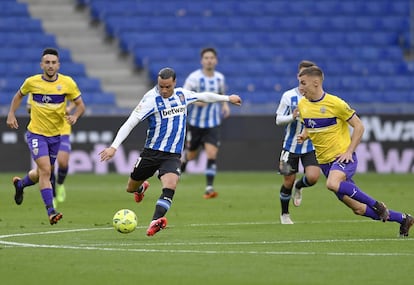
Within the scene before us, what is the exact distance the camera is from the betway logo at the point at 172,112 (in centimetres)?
1319

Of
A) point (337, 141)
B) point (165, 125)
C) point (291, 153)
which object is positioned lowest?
point (291, 153)

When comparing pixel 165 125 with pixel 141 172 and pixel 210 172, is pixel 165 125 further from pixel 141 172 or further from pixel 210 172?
pixel 210 172

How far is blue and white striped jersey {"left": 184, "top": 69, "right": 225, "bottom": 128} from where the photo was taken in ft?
67.4

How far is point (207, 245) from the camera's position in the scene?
463 inches

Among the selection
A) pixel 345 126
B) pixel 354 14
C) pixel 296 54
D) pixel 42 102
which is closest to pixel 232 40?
pixel 296 54

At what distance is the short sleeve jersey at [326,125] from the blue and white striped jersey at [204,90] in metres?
7.78

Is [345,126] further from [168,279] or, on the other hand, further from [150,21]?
[150,21]

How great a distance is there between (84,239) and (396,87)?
762 inches

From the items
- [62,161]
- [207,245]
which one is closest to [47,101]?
[62,161]

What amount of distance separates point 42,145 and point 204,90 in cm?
598

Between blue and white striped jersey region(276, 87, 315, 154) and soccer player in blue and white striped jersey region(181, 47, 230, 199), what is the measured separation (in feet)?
17.7

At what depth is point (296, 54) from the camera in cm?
3122

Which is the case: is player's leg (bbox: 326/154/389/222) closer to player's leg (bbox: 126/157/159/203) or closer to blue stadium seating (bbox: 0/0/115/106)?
player's leg (bbox: 126/157/159/203)

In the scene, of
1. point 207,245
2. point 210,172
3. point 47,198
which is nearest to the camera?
point 207,245
